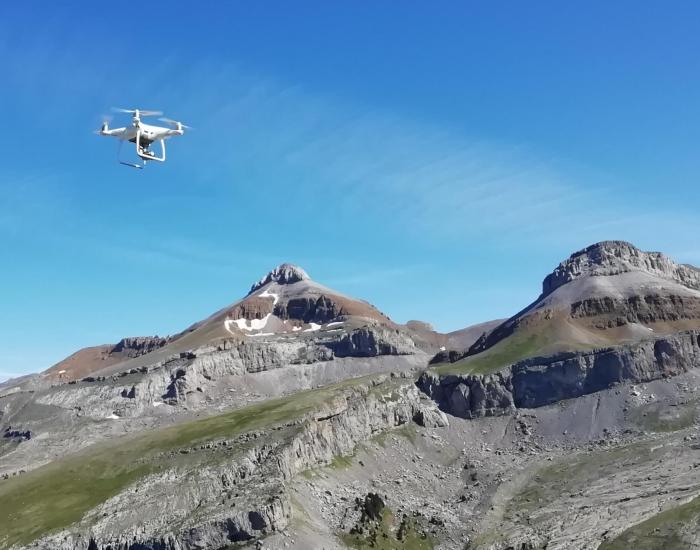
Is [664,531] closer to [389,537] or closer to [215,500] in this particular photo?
[389,537]

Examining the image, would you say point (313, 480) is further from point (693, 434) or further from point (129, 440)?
point (693, 434)

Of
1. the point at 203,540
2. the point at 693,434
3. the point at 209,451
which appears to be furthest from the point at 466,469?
the point at 203,540

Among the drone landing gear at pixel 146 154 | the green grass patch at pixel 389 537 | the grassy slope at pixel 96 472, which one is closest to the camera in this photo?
the drone landing gear at pixel 146 154

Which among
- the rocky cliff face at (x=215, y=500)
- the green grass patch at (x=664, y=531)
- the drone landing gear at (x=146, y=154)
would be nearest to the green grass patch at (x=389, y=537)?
the rocky cliff face at (x=215, y=500)

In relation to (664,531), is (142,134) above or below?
above

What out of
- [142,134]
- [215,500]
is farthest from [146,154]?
[215,500]

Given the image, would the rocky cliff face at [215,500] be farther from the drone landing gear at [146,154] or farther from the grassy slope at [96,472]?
the drone landing gear at [146,154]
